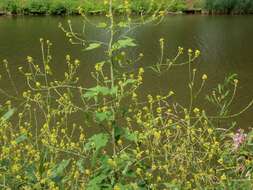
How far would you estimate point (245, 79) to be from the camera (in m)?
14.5

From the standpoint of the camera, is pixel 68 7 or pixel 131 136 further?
pixel 68 7

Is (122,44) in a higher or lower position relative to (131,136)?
higher

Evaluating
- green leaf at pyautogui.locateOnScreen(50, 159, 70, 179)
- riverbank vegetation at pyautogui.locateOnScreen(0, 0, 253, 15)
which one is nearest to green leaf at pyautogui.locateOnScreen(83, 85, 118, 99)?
green leaf at pyautogui.locateOnScreen(50, 159, 70, 179)

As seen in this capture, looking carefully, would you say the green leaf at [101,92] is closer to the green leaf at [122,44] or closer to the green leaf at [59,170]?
the green leaf at [122,44]

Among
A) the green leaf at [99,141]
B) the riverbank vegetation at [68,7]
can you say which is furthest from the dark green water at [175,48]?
the green leaf at [99,141]

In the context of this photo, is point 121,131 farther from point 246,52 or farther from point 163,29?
point 163,29

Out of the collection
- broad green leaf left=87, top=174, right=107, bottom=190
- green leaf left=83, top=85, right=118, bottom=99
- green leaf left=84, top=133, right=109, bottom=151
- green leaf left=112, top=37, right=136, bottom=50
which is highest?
green leaf left=112, top=37, right=136, bottom=50

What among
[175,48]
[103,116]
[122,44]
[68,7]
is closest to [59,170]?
[103,116]

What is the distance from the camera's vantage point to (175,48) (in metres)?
19.7

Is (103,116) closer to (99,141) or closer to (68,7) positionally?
(99,141)

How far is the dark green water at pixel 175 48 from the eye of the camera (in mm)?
13258

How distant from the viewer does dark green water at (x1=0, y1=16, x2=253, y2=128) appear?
43.5 feet

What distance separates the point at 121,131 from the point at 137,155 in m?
0.16

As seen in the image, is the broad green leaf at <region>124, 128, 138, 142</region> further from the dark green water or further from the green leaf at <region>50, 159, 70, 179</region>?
the dark green water
